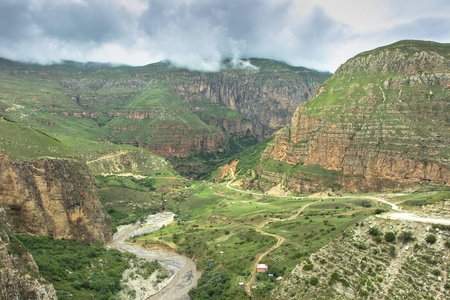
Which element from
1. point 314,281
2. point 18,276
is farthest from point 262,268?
point 18,276

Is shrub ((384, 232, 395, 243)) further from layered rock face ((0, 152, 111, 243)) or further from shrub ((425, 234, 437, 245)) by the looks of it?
layered rock face ((0, 152, 111, 243))

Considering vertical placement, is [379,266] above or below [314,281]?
above

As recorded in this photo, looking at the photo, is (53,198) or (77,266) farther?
(53,198)

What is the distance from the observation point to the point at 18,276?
46.3 meters

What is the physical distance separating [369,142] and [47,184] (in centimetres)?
11348

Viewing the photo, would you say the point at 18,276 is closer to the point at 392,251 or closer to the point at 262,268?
the point at 262,268

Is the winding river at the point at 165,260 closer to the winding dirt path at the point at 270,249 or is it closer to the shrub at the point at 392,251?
the winding dirt path at the point at 270,249

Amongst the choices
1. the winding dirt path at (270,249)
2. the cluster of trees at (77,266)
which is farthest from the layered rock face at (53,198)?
the winding dirt path at (270,249)

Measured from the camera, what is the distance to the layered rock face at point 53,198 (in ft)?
267

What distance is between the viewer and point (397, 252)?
36.3 m

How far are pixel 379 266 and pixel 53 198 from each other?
273 ft

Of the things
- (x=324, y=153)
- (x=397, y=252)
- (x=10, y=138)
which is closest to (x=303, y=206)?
(x=324, y=153)

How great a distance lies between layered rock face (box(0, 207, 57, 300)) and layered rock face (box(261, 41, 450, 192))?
112 m

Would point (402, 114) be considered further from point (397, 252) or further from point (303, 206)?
point (397, 252)
